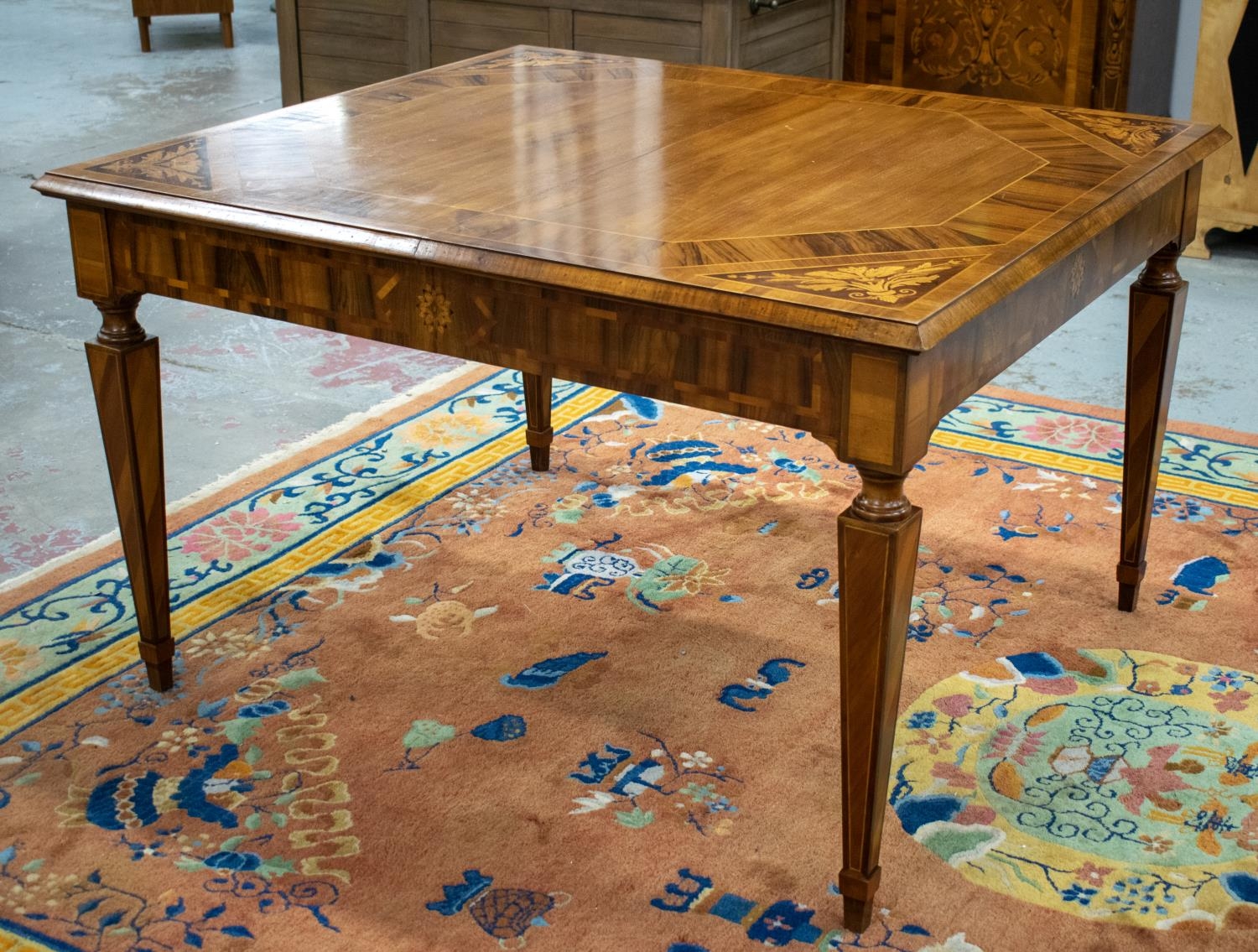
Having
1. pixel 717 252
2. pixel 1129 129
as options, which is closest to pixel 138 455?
pixel 717 252

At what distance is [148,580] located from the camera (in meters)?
2.28

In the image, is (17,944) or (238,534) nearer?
(17,944)

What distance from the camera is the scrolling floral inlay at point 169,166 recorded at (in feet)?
6.67

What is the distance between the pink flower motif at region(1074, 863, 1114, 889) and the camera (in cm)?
192

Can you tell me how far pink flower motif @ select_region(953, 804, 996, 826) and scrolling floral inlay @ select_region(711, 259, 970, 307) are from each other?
30.5 inches

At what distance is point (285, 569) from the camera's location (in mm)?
2709

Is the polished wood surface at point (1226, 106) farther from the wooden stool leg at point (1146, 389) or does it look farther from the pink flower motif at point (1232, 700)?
the pink flower motif at point (1232, 700)

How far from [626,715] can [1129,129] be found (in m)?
1.14

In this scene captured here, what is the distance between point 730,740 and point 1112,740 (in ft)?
1.81

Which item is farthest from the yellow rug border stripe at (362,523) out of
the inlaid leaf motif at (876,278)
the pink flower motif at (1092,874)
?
the inlaid leaf motif at (876,278)

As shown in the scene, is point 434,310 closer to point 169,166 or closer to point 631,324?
point 631,324

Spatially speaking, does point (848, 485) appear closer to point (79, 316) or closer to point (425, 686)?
point (425, 686)

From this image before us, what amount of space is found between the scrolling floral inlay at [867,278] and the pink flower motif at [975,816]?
2.55ft

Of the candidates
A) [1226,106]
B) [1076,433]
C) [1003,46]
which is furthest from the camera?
[1003,46]
